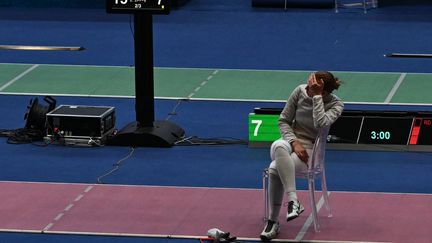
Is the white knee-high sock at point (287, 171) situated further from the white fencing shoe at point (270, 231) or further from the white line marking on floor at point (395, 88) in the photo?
the white line marking on floor at point (395, 88)

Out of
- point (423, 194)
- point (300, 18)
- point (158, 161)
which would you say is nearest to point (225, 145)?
point (158, 161)

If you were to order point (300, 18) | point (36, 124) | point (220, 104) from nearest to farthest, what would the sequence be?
point (36, 124) → point (220, 104) → point (300, 18)

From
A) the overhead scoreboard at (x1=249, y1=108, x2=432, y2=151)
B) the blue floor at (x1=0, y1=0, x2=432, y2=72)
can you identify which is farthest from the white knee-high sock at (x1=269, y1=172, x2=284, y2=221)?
the blue floor at (x1=0, y1=0, x2=432, y2=72)

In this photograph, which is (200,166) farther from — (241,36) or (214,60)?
(241,36)

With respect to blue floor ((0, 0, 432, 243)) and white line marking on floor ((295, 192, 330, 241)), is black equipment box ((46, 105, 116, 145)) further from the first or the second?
white line marking on floor ((295, 192, 330, 241))

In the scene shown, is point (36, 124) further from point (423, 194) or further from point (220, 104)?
point (423, 194)

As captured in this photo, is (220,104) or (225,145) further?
(220,104)

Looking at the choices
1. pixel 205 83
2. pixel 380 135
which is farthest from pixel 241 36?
pixel 380 135

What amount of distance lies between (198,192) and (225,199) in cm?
34

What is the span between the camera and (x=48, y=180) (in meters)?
10.4

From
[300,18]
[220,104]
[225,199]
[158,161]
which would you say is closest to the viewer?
[225,199]

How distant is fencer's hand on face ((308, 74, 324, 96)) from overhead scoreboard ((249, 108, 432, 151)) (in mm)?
2414

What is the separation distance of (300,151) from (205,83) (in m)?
5.89

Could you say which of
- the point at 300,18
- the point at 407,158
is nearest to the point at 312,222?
the point at 407,158
